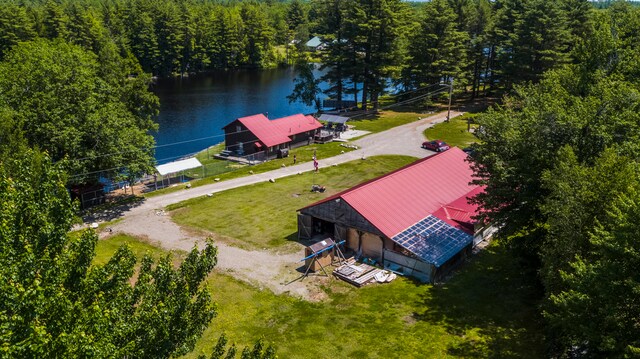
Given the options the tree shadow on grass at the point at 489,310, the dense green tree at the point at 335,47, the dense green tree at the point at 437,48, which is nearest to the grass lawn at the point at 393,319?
the tree shadow on grass at the point at 489,310

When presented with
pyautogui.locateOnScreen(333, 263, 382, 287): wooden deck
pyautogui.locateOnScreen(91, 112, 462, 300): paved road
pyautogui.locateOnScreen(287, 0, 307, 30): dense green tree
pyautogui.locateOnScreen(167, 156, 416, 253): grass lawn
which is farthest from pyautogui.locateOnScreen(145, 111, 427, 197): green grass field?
pyautogui.locateOnScreen(287, 0, 307, 30): dense green tree

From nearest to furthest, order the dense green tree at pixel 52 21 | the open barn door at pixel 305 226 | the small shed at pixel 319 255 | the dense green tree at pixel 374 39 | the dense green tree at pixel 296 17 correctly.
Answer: the small shed at pixel 319 255 < the open barn door at pixel 305 226 < the dense green tree at pixel 374 39 < the dense green tree at pixel 52 21 < the dense green tree at pixel 296 17

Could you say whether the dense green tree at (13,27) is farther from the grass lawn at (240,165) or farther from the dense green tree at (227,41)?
→ the grass lawn at (240,165)

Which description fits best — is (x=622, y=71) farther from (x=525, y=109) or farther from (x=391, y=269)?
(x=391, y=269)

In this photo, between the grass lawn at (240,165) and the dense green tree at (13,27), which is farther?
the dense green tree at (13,27)

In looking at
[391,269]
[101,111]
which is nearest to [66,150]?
[101,111]

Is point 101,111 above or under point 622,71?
under
